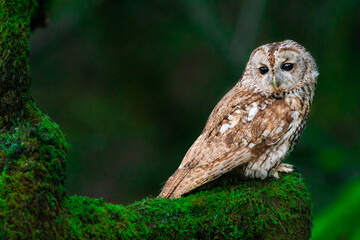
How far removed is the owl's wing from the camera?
2.28 metres

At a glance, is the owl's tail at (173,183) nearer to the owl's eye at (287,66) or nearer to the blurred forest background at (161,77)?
the owl's eye at (287,66)

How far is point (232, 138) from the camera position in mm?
2389

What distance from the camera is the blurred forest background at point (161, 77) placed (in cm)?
557

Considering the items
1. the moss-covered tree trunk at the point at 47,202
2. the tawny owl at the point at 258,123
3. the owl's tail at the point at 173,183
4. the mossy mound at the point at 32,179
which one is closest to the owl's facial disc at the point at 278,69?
the tawny owl at the point at 258,123

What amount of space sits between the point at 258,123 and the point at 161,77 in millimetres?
4348

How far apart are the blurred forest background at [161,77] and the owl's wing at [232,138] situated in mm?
3160

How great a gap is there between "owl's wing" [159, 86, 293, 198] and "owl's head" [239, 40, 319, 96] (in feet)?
0.27

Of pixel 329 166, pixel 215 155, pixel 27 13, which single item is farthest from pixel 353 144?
pixel 27 13

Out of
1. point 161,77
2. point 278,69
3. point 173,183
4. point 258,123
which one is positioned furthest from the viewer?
point 161,77

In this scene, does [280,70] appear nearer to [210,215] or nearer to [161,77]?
[210,215]

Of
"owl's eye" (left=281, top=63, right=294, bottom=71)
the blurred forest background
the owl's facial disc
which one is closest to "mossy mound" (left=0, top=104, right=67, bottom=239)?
the owl's facial disc

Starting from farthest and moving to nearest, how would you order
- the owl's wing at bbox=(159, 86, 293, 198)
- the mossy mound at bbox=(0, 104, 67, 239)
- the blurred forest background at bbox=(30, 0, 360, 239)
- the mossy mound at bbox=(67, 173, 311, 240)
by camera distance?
the blurred forest background at bbox=(30, 0, 360, 239) < the owl's wing at bbox=(159, 86, 293, 198) < the mossy mound at bbox=(67, 173, 311, 240) < the mossy mound at bbox=(0, 104, 67, 239)

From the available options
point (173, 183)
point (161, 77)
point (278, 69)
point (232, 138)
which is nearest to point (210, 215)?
point (173, 183)

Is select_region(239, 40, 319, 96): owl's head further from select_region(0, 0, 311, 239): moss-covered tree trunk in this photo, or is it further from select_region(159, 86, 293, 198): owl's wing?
select_region(0, 0, 311, 239): moss-covered tree trunk
